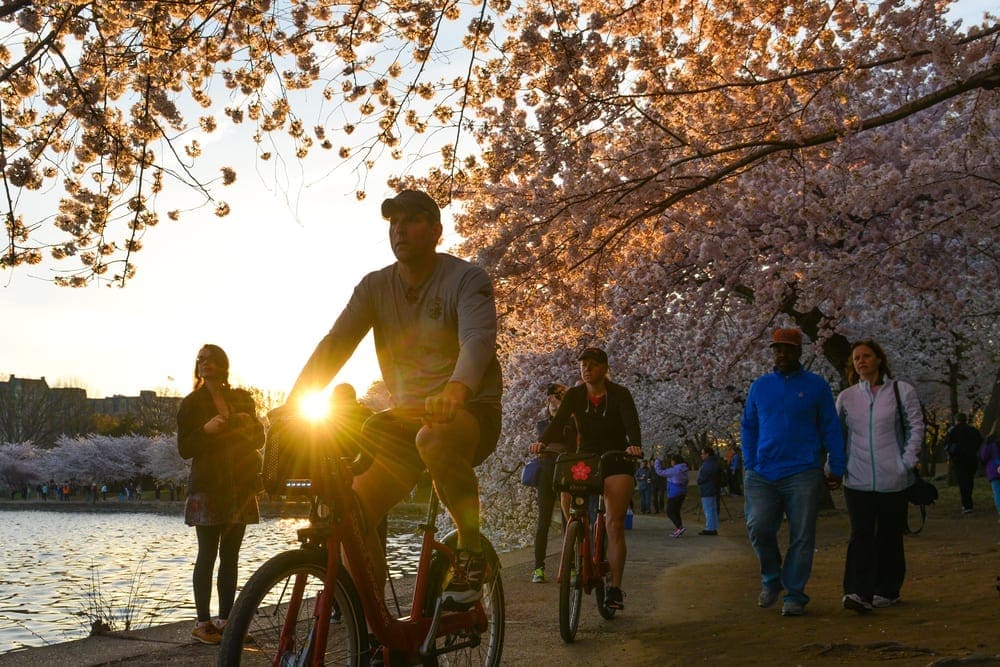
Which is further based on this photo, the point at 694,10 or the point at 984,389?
the point at 984,389

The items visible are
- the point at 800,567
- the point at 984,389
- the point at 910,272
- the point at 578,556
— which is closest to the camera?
the point at 578,556

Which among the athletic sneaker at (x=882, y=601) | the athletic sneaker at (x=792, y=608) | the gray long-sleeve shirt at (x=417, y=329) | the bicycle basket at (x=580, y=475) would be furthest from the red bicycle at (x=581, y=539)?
the gray long-sleeve shirt at (x=417, y=329)

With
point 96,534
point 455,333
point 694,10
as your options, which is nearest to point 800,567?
point 455,333

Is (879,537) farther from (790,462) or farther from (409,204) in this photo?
(409,204)

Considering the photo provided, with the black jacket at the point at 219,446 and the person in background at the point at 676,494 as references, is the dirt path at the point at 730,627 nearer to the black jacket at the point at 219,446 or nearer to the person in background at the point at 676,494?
the black jacket at the point at 219,446

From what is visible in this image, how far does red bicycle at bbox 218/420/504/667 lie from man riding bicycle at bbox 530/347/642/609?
3513 millimetres

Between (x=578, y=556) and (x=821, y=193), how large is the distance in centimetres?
1172

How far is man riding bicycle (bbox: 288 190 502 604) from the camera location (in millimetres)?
3658

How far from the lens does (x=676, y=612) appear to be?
7766mm

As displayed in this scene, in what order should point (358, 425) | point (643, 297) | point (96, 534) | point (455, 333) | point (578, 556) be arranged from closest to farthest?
point (358, 425) → point (455, 333) → point (578, 556) → point (643, 297) → point (96, 534)

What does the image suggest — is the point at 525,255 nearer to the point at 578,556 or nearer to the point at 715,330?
the point at 578,556

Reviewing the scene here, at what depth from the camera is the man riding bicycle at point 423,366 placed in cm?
366

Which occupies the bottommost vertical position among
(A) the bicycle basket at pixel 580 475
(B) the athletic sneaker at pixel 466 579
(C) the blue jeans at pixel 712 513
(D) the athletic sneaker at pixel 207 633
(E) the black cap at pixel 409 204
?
(D) the athletic sneaker at pixel 207 633

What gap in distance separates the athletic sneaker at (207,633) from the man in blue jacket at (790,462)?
12.7 feet
